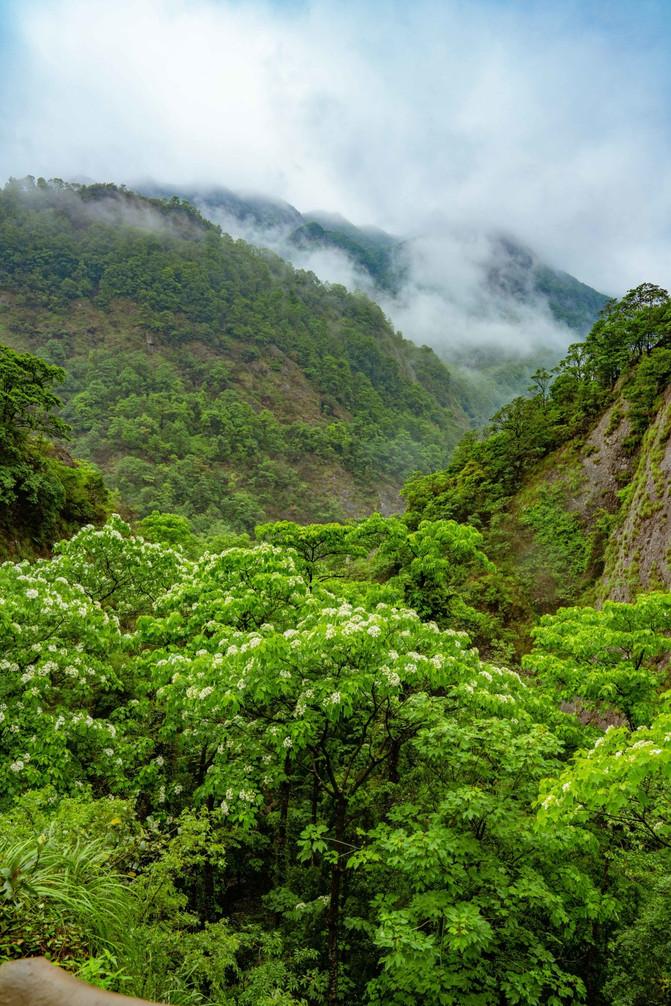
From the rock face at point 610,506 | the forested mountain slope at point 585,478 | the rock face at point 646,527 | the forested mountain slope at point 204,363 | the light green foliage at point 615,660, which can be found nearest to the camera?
the light green foliage at point 615,660

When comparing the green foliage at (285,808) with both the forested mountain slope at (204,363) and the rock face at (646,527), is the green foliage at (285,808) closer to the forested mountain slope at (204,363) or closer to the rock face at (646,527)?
the rock face at (646,527)

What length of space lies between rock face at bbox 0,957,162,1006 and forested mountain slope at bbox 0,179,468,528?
71.1 meters

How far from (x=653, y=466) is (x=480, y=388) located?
181m

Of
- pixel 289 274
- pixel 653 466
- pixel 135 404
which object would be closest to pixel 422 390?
pixel 289 274

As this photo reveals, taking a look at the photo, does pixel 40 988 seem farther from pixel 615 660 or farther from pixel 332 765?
pixel 615 660

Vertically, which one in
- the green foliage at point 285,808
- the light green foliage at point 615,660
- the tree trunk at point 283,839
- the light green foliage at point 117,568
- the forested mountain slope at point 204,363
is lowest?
the tree trunk at point 283,839

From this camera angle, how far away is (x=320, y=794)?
11.1 m

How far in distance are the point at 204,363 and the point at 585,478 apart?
94360 millimetres

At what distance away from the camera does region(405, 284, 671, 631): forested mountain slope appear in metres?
21.7

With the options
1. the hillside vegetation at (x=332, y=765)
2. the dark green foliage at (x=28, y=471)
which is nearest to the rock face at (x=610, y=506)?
the hillside vegetation at (x=332, y=765)

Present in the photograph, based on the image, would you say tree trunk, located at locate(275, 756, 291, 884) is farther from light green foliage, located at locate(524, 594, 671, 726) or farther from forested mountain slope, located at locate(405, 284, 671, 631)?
Answer: forested mountain slope, located at locate(405, 284, 671, 631)

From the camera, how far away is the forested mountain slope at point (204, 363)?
8481 centimetres

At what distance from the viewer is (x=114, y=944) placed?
4801mm

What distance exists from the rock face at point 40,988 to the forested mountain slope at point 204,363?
7109cm
